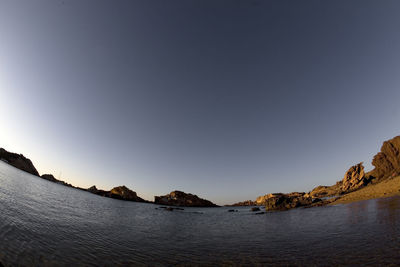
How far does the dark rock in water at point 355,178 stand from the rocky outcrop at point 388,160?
6.17m

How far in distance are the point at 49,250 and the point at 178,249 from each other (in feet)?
36.9

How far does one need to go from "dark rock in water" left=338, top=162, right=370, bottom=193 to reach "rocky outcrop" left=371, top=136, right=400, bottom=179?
20.2ft

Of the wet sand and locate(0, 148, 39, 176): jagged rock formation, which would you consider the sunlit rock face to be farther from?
the wet sand

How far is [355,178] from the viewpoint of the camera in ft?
333

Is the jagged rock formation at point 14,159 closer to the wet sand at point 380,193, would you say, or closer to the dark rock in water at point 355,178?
the wet sand at point 380,193

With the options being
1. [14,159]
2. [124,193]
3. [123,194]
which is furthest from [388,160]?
A: [14,159]

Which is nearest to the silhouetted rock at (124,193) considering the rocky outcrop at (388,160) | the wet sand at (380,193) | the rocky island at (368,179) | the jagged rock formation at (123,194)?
the jagged rock formation at (123,194)

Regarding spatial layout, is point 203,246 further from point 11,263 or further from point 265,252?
point 11,263

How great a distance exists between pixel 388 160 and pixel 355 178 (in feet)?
76.2

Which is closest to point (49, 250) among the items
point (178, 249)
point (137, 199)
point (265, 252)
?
point (178, 249)

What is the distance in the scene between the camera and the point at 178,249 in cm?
1678

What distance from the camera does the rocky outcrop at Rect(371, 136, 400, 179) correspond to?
261 ft

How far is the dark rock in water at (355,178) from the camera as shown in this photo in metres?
95.1

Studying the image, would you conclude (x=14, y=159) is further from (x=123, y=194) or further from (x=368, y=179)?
(x=368, y=179)
